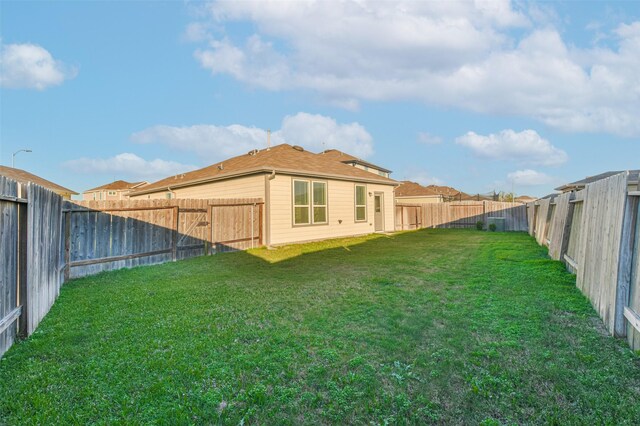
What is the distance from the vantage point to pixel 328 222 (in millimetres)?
14297

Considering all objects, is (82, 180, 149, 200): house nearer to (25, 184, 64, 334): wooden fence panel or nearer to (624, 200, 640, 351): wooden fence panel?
(25, 184, 64, 334): wooden fence panel

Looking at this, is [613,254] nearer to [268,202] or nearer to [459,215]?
[268,202]

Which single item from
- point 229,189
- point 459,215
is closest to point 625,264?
point 229,189

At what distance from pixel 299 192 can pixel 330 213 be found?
6.53ft

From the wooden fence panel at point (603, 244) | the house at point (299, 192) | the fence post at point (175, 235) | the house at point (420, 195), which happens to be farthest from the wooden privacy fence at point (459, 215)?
the wooden fence panel at point (603, 244)

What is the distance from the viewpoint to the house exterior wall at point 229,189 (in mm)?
12367

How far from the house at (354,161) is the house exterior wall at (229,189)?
1582 cm

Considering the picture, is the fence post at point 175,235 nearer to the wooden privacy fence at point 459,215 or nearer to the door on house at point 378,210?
the door on house at point 378,210

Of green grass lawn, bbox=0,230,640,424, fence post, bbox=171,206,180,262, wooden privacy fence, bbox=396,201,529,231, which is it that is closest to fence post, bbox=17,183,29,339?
green grass lawn, bbox=0,230,640,424

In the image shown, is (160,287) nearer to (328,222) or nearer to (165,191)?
(328,222)

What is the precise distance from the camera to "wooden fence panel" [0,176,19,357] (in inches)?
125

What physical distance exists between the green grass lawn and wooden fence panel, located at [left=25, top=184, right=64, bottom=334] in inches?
9.1

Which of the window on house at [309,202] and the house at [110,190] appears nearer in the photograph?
the window on house at [309,202]

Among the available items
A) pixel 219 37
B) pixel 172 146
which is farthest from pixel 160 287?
pixel 172 146
